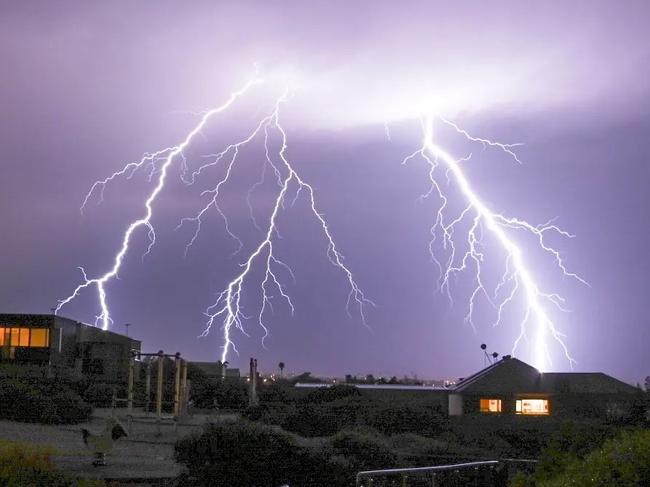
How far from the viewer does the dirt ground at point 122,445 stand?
15.9 m

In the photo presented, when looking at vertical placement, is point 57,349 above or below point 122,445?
above

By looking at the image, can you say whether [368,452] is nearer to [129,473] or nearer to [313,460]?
[313,460]

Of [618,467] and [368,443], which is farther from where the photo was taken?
→ [368,443]

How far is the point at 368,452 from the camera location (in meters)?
17.7

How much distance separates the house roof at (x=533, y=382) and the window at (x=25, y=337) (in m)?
18.0

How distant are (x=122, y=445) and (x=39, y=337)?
2225 cm

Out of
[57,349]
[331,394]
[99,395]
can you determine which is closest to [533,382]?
[331,394]

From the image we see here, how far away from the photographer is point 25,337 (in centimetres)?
4181

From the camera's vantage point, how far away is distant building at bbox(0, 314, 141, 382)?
4056cm

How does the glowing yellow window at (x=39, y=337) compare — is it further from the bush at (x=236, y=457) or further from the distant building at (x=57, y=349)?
the bush at (x=236, y=457)

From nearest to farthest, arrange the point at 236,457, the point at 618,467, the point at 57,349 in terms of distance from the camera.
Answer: the point at 618,467 < the point at 236,457 < the point at 57,349

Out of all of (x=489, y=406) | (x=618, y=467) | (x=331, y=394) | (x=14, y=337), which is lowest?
(x=618, y=467)

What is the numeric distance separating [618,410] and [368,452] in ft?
63.6

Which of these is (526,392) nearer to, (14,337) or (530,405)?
(530,405)
